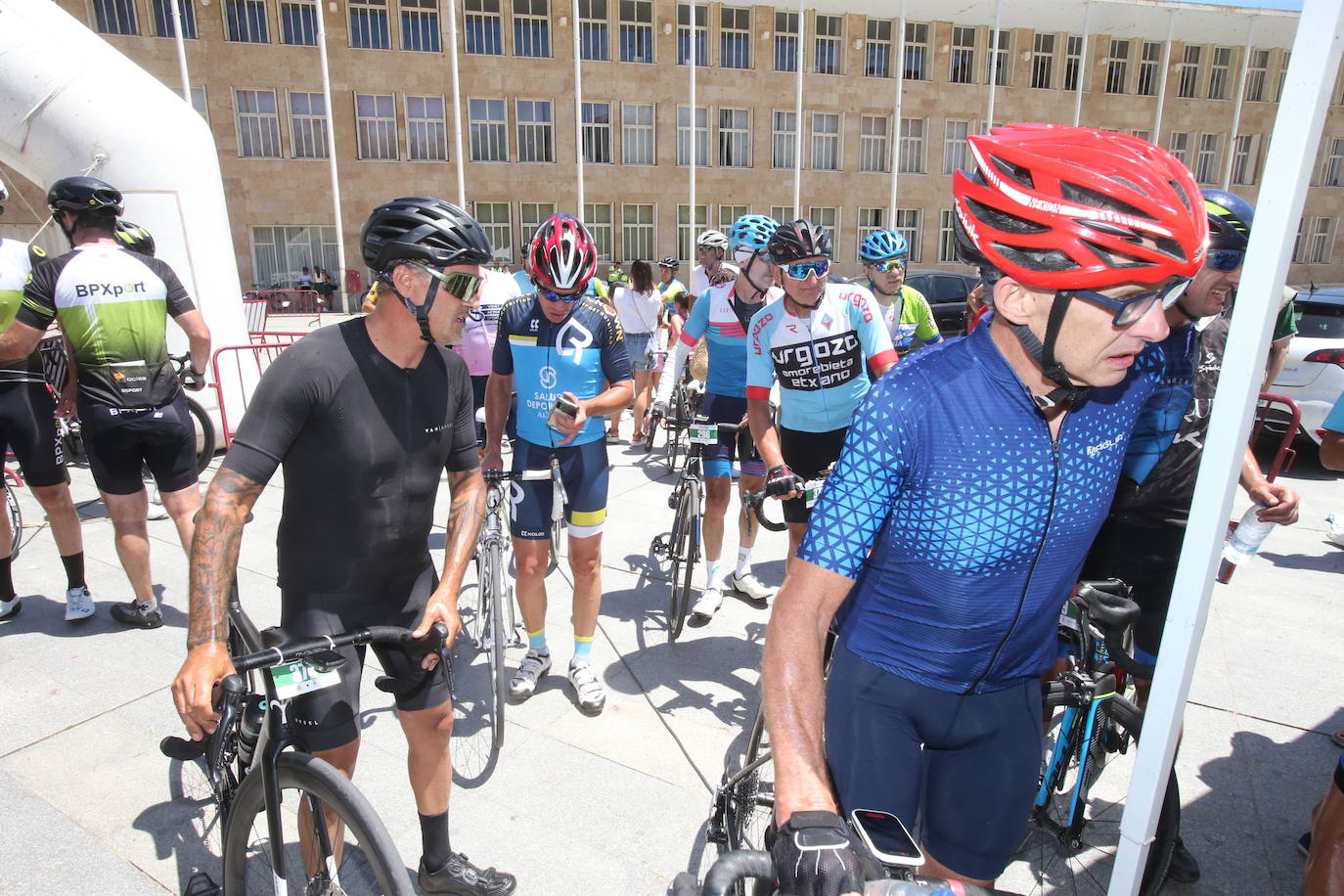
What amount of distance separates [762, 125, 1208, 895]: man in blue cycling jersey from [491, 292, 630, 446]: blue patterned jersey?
8.13ft

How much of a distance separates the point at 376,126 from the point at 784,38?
1700 cm

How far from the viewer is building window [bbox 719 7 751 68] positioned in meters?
32.0

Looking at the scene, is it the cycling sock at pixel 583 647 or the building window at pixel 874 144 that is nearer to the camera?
the cycling sock at pixel 583 647

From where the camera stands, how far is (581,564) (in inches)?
161

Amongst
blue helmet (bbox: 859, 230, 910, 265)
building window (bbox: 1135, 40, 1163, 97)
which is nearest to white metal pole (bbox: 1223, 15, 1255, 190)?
building window (bbox: 1135, 40, 1163, 97)

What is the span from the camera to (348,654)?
2.35m

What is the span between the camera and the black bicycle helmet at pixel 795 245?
3.87 meters

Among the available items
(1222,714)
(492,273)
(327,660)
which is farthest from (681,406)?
(327,660)

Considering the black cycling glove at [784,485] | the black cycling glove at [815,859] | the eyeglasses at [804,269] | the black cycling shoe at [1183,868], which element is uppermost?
the eyeglasses at [804,269]

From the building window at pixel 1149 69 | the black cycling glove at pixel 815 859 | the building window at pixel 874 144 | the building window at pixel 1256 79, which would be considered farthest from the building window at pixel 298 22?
the building window at pixel 1256 79

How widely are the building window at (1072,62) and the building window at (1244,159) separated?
337 inches

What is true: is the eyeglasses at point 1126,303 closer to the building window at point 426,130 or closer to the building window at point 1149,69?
the building window at point 426,130

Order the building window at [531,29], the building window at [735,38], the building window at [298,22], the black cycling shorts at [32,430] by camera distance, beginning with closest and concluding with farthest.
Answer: the black cycling shorts at [32,430] → the building window at [298,22] → the building window at [531,29] → the building window at [735,38]

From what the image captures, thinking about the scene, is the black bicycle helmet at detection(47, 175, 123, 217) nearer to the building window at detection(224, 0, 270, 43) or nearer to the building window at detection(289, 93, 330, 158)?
the building window at detection(289, 93, 330, 158)
